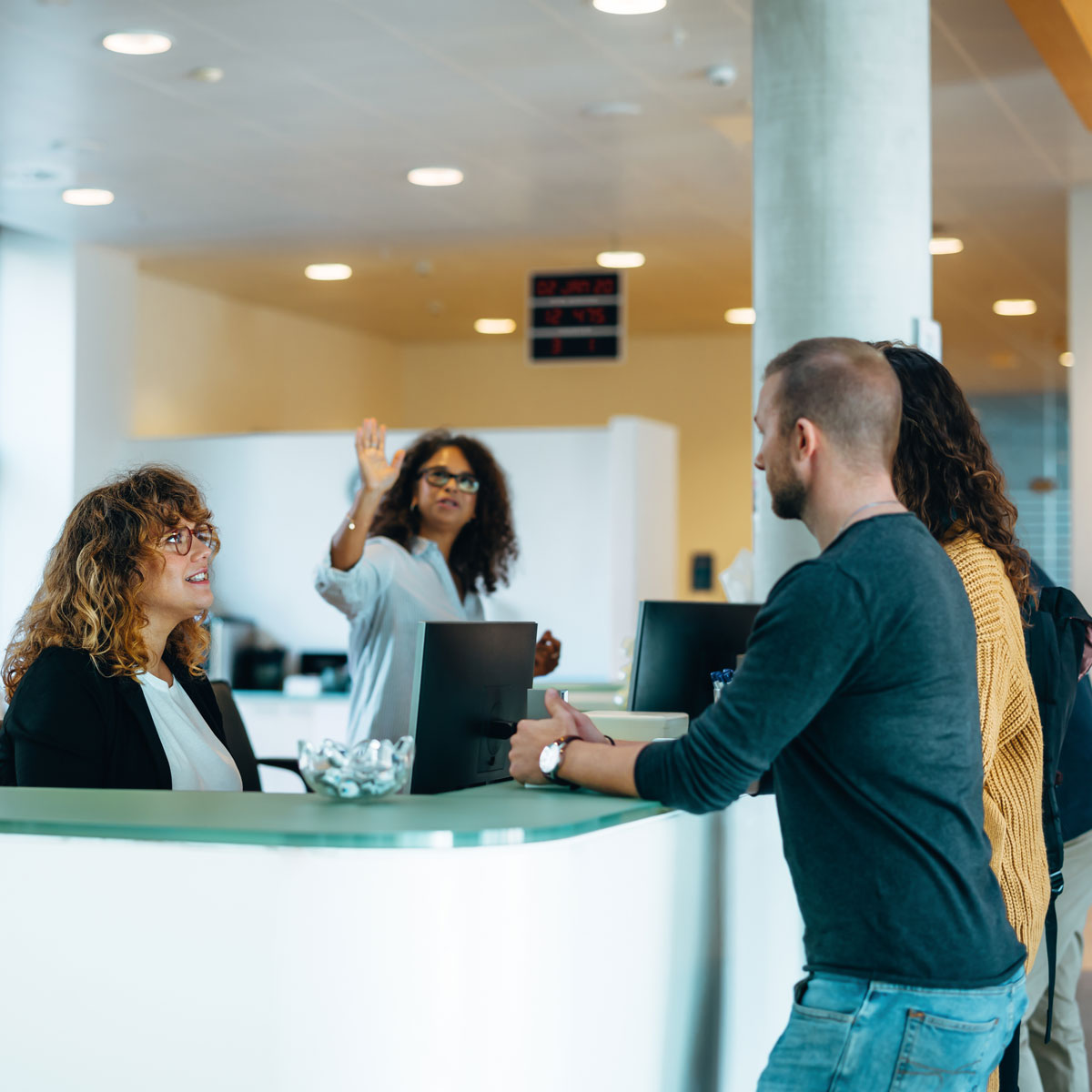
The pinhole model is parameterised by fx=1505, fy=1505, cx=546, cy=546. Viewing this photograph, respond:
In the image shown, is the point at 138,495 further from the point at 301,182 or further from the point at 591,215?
the point at 591,215

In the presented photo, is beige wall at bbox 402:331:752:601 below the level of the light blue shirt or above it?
above

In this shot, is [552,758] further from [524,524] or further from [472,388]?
[472,388]

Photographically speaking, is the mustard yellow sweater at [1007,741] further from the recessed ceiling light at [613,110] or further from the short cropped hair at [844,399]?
the recessed ceiling light at [613,110]

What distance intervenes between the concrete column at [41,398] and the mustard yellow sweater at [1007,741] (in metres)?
6.70

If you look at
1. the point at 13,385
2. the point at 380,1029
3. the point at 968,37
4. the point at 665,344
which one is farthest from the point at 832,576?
the point at 665,344

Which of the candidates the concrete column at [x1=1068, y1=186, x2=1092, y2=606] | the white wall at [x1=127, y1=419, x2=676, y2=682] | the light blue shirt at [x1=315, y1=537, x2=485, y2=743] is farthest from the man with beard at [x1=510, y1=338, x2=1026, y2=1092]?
the white wall at [x1=127, y1=419, x2=676, y2=682]

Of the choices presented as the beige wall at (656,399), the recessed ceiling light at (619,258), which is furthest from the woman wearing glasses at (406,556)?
the beige wall at (656,399)

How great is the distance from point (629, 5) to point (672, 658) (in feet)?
7.97

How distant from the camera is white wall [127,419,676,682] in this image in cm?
764

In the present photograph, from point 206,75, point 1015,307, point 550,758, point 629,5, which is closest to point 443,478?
point 629,5

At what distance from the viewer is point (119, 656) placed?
260cm

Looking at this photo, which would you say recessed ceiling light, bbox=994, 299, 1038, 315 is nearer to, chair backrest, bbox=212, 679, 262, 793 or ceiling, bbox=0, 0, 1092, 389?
ceiling, bbox=0, 0, 1092, 389

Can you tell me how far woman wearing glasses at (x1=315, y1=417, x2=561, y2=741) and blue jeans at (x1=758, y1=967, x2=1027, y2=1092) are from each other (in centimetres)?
182

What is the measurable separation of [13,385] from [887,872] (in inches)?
288
